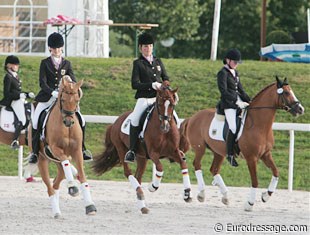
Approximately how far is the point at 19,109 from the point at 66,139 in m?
6.42

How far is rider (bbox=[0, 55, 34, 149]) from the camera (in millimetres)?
21594

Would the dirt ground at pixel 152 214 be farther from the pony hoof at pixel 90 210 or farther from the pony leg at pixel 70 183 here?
the pony leg at pixel 70 183

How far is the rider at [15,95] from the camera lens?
70.8ft

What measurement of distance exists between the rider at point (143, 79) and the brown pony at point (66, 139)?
1532mm

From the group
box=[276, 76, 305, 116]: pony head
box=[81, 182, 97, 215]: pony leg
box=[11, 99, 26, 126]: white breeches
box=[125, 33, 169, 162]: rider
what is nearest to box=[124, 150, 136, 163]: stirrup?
box=[125, 33, 169, 162]: rider

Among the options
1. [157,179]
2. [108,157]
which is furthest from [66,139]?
[108,157]

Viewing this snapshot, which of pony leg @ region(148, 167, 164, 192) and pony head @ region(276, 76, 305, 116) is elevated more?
pony head @ region(276, 76, 305, 116)

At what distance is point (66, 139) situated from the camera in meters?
15.6

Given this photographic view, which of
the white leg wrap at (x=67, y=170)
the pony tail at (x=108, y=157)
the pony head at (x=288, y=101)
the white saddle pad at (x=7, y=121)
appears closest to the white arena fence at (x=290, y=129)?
the white saddle pad at (x=7, y=121)

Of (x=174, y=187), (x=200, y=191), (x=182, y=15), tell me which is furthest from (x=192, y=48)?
(x=200, y=191)

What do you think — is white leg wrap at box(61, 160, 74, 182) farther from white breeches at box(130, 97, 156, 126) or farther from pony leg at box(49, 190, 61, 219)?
white breeches at box(130, 97, 156, 126)

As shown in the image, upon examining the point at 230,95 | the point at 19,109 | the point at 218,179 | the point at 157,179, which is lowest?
the point at 218,179

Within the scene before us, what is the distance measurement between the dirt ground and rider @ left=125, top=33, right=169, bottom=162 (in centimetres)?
114

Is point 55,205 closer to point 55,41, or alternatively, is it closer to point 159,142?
point 159,142
